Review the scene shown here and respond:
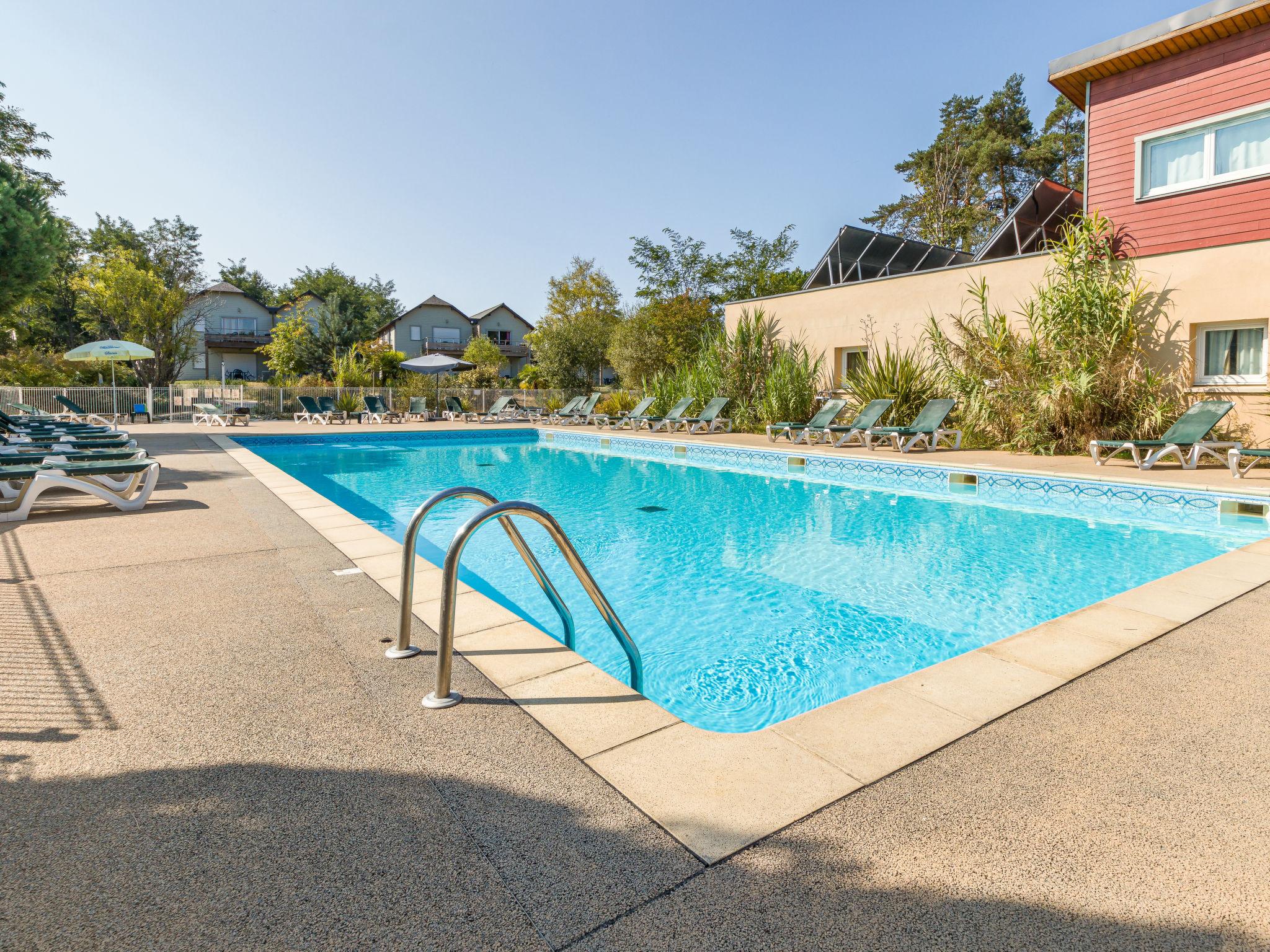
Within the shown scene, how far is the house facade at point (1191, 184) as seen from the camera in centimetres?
977

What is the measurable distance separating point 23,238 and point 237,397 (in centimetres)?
1530

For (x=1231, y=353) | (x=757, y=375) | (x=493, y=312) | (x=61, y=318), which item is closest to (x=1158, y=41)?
(x=1231, y=353)

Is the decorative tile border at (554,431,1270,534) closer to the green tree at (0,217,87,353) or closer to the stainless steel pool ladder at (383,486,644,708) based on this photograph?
the stainless steel pool ladder at (383,486,644,708)

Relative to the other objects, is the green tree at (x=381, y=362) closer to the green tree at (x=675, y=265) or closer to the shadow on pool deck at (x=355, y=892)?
the green tree at (x=675, y=265)

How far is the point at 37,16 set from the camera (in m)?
10.3

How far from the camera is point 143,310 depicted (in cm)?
2692

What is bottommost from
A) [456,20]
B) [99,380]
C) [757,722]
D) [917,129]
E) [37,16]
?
[757,722]

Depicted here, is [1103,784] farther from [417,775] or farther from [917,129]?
[917,129]

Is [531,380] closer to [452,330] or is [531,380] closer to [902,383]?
[452,330]

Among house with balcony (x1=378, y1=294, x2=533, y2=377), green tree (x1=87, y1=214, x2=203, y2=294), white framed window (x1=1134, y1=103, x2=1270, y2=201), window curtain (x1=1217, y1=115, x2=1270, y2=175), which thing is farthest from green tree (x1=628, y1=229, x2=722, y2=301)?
green tree (x1=87, y1=214, x2=203, y2=294)

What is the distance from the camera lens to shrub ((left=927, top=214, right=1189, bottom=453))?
1028 cm

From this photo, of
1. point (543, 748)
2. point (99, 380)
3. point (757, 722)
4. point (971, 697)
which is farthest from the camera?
point (99, 380)

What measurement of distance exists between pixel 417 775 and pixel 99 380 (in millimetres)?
29870

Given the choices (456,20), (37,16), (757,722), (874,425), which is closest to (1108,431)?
(874,425)
